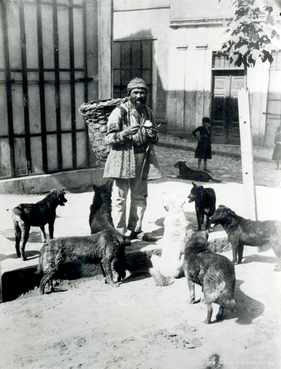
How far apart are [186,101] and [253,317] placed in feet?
39.7

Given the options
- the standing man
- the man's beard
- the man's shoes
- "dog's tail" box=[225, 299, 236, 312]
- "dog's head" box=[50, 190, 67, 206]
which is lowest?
the man's shoes

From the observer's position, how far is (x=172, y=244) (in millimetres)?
4840

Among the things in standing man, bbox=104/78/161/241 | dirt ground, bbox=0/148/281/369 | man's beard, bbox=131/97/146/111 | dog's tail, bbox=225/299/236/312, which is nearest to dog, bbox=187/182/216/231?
standing man, bbox=104/78/161/241

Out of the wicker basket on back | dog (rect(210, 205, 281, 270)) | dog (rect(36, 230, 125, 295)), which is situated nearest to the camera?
dog (rect(36, 230, 125, 295))

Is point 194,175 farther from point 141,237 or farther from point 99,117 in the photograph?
point 141,237

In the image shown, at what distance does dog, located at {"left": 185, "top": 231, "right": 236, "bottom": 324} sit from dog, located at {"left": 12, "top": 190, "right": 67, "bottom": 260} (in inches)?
72.7

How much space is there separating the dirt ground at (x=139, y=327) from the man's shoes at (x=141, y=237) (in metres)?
0.60

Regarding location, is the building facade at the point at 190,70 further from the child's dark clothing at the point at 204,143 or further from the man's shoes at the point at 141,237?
the man's shoes at the point at 141,237

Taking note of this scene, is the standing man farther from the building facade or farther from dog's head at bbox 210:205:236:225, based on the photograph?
the building facade

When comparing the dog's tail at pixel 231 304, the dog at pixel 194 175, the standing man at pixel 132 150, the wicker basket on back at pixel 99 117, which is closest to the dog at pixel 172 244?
the standing man at pixel 132 150

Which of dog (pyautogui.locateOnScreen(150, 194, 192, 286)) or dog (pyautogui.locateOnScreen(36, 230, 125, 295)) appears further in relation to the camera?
dog (pyautogui.locateOnScreen(150, 194, 192, 286))

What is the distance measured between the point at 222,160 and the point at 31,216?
8607 mm

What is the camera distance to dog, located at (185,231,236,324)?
383cm

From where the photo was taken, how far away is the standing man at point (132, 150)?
5332mm
